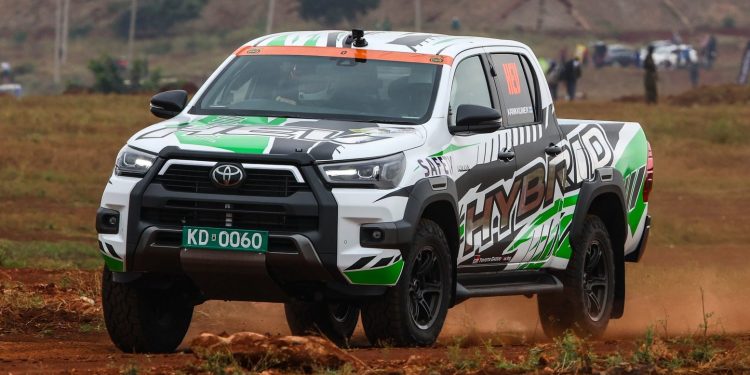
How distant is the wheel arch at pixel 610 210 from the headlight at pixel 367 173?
262 cm

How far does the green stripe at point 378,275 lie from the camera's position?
26.3 ft

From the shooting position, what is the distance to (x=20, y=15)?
107250 mm

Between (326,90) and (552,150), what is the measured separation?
1677 mm

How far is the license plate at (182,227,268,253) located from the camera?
7.88 m

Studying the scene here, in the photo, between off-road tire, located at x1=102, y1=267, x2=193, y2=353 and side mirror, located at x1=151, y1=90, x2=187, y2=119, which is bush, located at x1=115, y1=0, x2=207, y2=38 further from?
off-road tire, located at x1=102, y1=267, x2=193, y2=353

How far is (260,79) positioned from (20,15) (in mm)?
101263

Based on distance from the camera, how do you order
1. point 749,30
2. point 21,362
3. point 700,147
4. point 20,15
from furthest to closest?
1. point 20,15
2. point 749,30
3. point 700,147
4. point 21,362

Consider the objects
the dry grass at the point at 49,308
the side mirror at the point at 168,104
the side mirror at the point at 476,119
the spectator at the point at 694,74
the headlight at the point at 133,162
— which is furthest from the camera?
the spectator at the point at 694,74

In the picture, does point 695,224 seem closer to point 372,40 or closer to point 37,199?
point 37,199

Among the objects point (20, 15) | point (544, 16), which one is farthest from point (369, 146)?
point (20, 15)

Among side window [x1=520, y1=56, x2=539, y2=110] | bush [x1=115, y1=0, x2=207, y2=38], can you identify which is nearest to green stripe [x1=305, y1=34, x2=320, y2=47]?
side window [x1=520, y1=56, x2=539, y2=110]

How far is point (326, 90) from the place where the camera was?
917cm

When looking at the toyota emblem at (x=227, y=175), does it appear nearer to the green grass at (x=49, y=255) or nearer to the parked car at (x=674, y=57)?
the green grass at (x=49, y=255)

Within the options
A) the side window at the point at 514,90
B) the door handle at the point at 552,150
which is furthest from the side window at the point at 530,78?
the door handle at the point at 552,150
